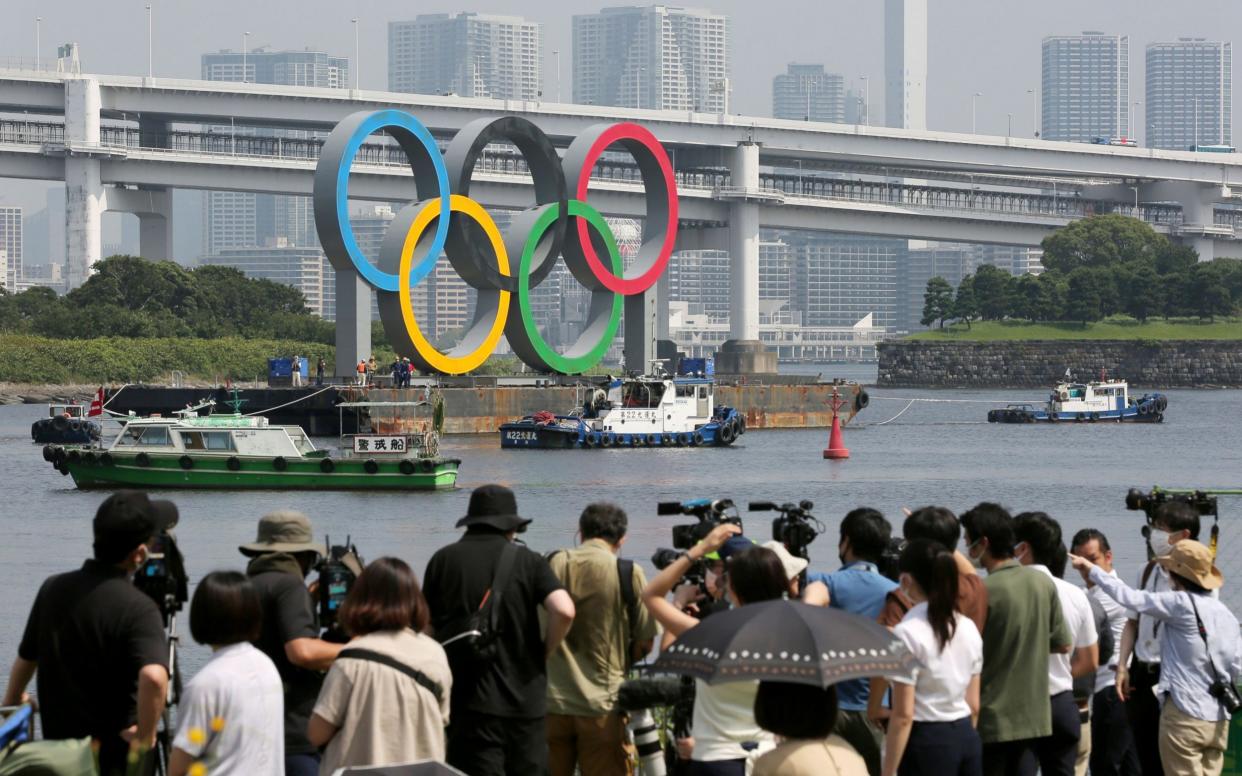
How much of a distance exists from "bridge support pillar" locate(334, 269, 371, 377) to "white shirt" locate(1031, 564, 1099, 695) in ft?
142

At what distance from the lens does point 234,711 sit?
6168 mm

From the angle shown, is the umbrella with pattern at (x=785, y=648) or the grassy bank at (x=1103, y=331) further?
the grassy bank at (x=1103, y=331)

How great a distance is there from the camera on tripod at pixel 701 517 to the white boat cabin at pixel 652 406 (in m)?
37.6

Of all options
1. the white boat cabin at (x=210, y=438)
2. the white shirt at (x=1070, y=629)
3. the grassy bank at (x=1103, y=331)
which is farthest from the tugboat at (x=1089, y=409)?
the white shirt at (x=1070, y=629)

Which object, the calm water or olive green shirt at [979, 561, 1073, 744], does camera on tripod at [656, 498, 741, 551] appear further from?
the calm water

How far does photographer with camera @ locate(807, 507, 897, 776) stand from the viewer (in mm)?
7203

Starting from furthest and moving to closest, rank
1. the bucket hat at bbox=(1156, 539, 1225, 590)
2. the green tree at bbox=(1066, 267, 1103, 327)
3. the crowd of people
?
the green tree at bbox=(1066, 267, 1103, 327)
the bucket hat at bbox=(1156, 539, 1225, 590)
the crowd of people

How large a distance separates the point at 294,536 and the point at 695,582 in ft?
5.04

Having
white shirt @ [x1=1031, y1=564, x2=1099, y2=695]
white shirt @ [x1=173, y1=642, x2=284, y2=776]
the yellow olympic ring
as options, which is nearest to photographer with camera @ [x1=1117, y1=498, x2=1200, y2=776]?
white shirt @ [x1=1031, y1=564, x2=1099, y2=695]

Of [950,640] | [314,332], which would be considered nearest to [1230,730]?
[950,640]

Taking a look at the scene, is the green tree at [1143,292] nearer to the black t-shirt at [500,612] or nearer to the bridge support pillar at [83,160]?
the bridge support pillar at [83,160]

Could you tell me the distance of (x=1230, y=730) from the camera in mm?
8820

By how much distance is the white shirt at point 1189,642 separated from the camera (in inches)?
320

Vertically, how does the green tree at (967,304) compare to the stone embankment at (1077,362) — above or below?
above
